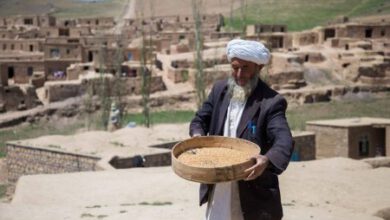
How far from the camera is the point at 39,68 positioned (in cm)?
Result: 3200

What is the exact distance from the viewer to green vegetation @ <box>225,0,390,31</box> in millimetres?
53875

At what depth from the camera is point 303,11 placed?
60969 millimetres

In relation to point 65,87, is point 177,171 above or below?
above

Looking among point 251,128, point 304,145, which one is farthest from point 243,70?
point 304,145

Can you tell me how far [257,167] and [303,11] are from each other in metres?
59.3

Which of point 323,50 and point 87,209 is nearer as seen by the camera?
point 87,209

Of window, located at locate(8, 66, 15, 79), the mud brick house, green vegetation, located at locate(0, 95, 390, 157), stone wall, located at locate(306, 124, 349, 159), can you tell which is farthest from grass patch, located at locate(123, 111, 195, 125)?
window, located at locate(8, 66, 15, 79)

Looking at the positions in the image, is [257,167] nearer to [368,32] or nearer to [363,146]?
[363,146]

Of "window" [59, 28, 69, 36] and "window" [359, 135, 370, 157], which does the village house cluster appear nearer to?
"window" [59, 28, 69, 36]

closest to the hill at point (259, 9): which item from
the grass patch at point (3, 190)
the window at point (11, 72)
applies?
the window at point (11, 72)

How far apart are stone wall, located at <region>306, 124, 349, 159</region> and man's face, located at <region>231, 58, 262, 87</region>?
1272 centimetres

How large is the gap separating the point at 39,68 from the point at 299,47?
14.6 meters

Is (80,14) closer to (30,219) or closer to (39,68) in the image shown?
(39,68)

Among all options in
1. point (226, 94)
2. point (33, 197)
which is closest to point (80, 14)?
point (33, 197)
